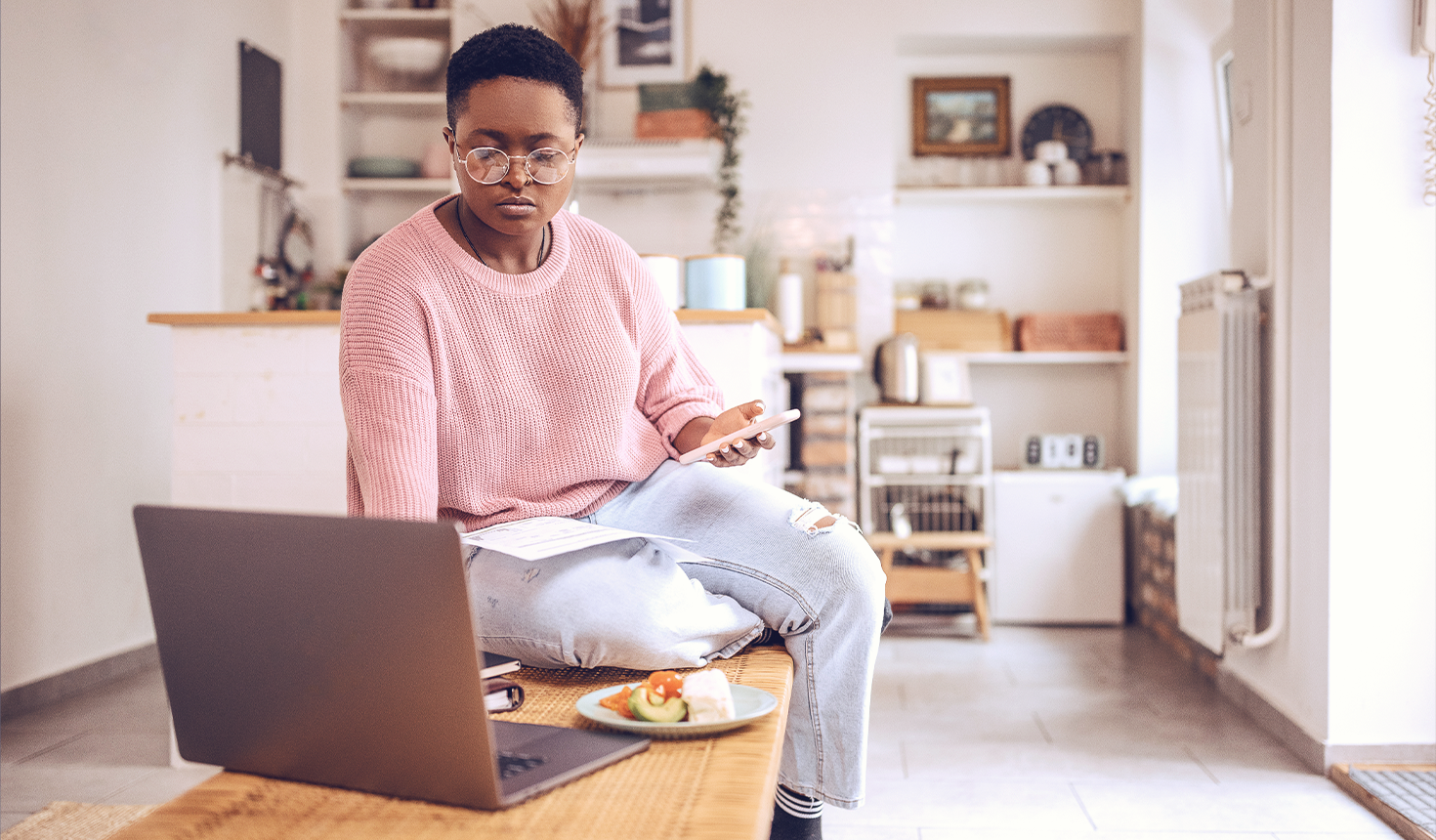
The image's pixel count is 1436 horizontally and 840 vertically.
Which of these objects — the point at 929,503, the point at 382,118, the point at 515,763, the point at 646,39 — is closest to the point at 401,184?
the point at 382,118

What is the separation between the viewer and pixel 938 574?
4012 millimetres

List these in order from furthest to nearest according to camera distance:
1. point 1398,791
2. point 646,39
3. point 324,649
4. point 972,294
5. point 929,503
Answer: point 646,39 < point 972,294 < point 929,503 < point 1398,791 < point 324,649

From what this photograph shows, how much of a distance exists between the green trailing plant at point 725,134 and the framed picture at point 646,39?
301mm

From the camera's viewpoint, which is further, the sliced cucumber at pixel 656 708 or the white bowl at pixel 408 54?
the white bowl at pixel 408 54

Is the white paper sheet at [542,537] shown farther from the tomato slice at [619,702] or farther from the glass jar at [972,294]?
the glass jar at [972,294]

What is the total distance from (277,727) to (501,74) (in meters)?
0.77

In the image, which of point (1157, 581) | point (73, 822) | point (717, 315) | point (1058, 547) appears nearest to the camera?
point (73, 822)

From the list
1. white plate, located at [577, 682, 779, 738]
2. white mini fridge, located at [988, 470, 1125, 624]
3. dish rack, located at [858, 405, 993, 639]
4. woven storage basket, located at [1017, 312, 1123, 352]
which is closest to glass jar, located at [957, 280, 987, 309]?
woven storage basket, located at [1017, 312, 1123, 352]

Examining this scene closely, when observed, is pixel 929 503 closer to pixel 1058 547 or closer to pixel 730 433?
pixel 1058 547

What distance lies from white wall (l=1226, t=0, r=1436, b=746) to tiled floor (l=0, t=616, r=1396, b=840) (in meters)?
0.25

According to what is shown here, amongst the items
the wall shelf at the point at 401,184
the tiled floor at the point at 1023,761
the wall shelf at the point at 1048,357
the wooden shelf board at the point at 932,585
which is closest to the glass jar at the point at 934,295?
the wall shelf at the point at 1048,357

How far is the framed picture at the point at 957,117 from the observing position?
15.2 ft

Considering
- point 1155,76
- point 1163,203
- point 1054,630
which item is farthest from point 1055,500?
point 1155,76

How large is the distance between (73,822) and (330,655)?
66.8 inches
